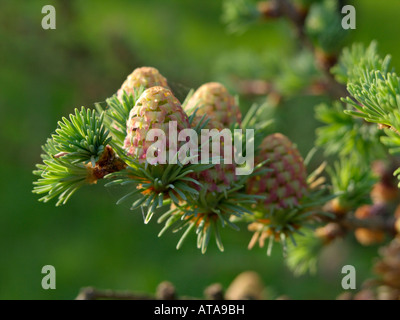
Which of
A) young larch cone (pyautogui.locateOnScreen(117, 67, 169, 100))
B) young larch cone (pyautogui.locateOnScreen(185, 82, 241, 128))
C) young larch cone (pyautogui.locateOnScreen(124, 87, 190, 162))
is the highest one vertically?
young larch cone (pyautogui.locateOnScreen(117, 67, 169, 100))

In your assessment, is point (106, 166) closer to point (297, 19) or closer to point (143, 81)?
point (143, 81)

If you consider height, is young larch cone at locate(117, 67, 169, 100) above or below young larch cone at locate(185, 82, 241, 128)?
above

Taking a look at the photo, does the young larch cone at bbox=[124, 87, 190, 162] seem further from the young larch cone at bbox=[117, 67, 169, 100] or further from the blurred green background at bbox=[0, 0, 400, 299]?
the blurred green background at bbox=[0, 0, 400, 299]

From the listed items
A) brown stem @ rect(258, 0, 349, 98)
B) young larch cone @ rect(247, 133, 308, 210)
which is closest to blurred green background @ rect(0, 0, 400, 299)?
brown stem @ rect(258, 0, 349, 98)

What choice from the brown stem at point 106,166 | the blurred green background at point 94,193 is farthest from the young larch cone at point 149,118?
the blurred green background at point 94,193

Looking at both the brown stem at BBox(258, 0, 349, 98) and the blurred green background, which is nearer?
the brown stem at BBox(258, 0, 349, 98)

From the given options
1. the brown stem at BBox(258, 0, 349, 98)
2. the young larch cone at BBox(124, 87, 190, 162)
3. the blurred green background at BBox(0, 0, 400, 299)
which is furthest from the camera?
the blurred green background at BBox(0, 0, 400, 299)

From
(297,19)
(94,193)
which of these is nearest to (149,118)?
(297,19)
